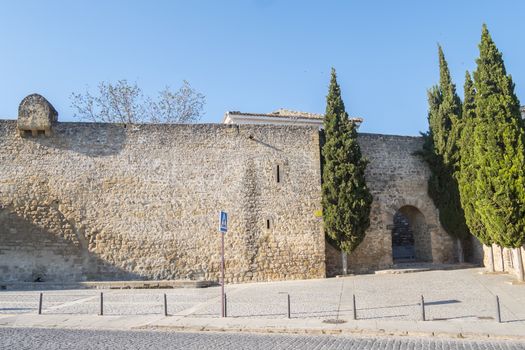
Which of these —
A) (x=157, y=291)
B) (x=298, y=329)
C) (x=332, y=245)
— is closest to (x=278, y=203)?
(x=332, y=245)

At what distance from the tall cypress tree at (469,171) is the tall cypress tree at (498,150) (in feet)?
6.56

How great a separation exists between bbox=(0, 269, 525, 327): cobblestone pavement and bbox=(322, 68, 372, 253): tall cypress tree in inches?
72.7

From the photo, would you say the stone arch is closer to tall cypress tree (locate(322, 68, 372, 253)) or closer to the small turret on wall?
tall cypress tree (locate(322, 68, 372, 253))

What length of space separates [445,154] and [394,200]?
9.27ft

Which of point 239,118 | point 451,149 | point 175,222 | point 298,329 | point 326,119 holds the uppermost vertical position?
point 239,118

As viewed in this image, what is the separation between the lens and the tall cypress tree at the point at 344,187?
654 inches

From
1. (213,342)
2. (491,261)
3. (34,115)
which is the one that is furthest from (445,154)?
(34,115)

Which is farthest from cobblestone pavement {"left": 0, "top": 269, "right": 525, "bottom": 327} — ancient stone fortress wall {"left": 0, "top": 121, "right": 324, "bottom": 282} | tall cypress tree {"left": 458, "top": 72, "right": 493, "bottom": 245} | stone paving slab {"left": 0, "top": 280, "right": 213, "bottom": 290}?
tall cypress tree {"left": 458, "top": 72, "right": 493, "bottom": 245}

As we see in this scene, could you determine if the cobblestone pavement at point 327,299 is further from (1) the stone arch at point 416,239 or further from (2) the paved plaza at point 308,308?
(1) the stone arch at point 416,239

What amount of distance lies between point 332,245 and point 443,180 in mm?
5752

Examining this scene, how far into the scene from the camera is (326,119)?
58.4 ft

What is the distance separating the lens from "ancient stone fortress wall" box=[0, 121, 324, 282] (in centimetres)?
1597

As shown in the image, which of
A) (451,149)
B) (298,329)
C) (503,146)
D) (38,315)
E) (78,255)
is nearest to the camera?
(298,329)

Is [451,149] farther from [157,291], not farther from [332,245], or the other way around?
[157,291]
